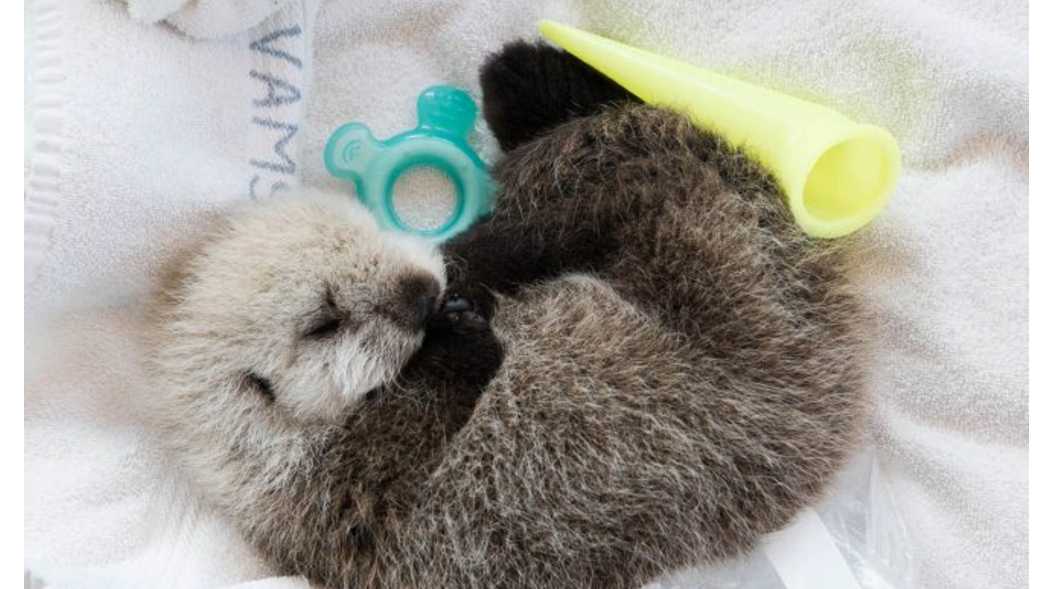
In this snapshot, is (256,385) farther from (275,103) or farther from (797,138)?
(797,138)

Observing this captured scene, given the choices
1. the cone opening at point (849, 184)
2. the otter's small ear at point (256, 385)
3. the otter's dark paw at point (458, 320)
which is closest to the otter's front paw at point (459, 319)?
the otter's dark paw at point (458, 320)

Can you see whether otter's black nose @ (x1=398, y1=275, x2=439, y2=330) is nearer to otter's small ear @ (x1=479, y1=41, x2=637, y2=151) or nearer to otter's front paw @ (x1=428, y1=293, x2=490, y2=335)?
otter's front paw @ (x1=428, y1=293, x2=490, y2=335)

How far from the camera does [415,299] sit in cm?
157

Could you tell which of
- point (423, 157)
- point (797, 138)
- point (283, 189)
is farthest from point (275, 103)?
point (797, 138)

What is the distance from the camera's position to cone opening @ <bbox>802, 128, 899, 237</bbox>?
4.92 ft

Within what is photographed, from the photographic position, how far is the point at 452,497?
57.1 inches

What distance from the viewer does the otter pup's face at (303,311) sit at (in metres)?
1.52

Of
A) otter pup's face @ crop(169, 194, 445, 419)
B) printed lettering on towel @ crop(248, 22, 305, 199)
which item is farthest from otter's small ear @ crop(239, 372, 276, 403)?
printed lettering on towel @ crop(248, 22, 305, 199)

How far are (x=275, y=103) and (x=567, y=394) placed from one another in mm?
816

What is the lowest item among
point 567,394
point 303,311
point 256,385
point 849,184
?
point 256,385

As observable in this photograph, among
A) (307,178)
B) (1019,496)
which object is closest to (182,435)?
(307,178)

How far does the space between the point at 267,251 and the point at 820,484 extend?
1.06m

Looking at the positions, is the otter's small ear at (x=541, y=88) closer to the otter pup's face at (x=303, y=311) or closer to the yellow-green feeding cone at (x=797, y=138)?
the yellow-green feeding cone at (x=797, y=138)

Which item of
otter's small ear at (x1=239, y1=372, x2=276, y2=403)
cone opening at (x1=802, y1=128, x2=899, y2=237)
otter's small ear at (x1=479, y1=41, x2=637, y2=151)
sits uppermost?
cone opening at (x1=802, y1=128, x2=899, y2=237)
